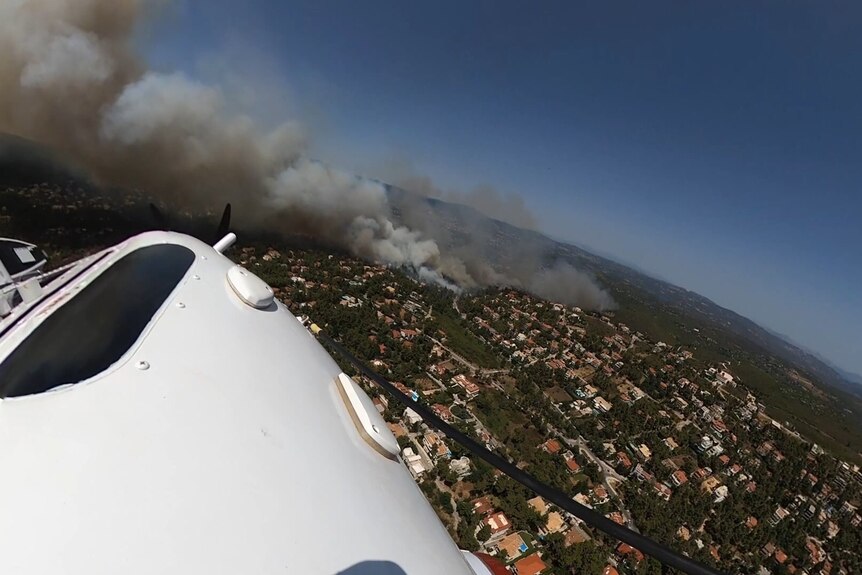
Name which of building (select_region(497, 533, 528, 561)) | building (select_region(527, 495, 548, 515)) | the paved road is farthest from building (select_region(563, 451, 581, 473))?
the paved road

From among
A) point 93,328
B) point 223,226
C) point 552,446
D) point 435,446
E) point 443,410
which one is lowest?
point 443,410

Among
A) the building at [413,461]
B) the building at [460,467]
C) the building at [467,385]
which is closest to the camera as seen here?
the building at [413,461]

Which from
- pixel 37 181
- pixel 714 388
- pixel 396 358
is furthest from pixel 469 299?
pixel 37 181

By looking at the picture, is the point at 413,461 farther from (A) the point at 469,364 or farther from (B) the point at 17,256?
(B) the point at 17,256

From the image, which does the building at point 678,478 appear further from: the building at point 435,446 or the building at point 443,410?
the building at point 435,446

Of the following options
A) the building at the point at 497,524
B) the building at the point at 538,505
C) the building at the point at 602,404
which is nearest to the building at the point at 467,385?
the building at the point at 538,505

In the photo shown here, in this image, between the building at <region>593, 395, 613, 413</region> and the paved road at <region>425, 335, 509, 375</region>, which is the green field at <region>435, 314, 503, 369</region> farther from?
the building at <region>593, 395, 613, 413</region>

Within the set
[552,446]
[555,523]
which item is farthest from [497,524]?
[552,446]
